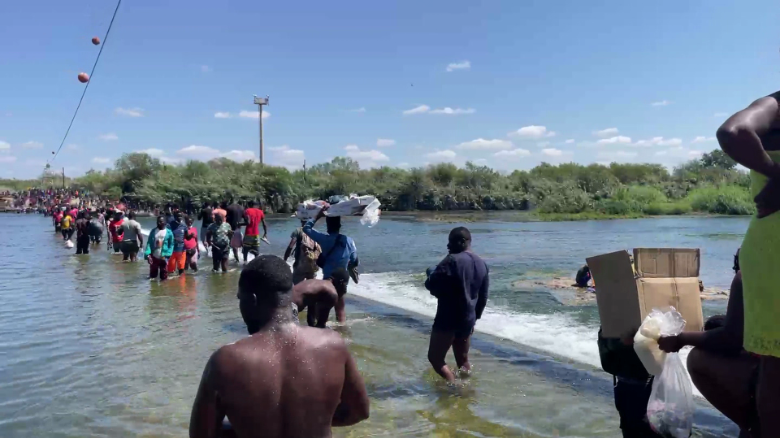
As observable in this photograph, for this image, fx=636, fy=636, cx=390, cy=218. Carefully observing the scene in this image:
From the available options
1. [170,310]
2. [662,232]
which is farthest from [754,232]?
[662,232]

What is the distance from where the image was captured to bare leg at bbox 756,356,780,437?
2645mm

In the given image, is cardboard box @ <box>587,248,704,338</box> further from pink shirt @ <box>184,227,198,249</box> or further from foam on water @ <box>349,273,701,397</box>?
pink shirt @ <box>184,227,198,249</box>

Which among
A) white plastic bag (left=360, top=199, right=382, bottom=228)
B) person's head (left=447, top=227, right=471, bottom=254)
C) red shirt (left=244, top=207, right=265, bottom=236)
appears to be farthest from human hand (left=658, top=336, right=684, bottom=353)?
red shirt (left=244, top=207, right=265, bottom=236)

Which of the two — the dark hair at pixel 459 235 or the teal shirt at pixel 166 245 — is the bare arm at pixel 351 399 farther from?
the teal shirt at pixel 166 245

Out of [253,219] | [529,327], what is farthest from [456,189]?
[529,327]

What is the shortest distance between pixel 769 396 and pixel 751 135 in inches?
43.9

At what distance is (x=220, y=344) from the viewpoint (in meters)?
8.55

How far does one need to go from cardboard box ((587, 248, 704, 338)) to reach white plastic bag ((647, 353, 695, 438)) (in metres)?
0.38

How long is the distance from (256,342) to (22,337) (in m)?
8.12

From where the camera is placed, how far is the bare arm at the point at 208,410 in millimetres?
2459

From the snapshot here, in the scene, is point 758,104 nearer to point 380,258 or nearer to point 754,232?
point 754,232

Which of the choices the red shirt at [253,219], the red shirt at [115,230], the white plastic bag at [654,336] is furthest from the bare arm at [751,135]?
the red shirt at [115,230]

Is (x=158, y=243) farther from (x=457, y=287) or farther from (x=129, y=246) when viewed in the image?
(x=457, y=287)

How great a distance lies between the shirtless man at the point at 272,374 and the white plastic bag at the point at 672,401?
1.76 m
